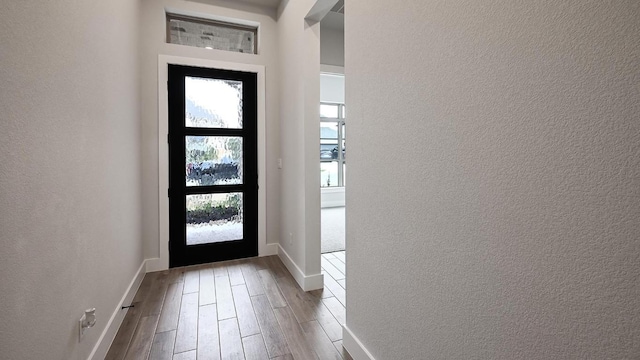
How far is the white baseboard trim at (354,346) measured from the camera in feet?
5.27

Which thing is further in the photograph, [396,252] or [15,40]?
[396,252]

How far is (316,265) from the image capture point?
2658 mm

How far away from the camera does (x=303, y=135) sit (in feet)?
8.52

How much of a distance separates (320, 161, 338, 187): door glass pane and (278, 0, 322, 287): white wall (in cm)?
398

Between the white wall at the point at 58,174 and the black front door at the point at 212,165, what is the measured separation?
0.95 m

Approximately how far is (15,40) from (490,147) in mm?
1604

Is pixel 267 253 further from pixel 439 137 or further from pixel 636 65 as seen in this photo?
pixel 636 65

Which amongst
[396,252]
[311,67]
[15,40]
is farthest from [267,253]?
[15,40]

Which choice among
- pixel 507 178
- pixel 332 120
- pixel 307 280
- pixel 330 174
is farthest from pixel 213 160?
pixel 332 120

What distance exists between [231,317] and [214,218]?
54.7 inches

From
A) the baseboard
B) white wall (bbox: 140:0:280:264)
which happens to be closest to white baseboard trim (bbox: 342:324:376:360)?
the baseboard

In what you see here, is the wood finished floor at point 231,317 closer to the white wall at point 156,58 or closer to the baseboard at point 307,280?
the baseboard at point 307,280

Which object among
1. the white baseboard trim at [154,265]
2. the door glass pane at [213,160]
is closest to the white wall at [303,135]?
the door glass pane at [213,160]

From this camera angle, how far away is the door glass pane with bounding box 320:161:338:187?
7.02m
